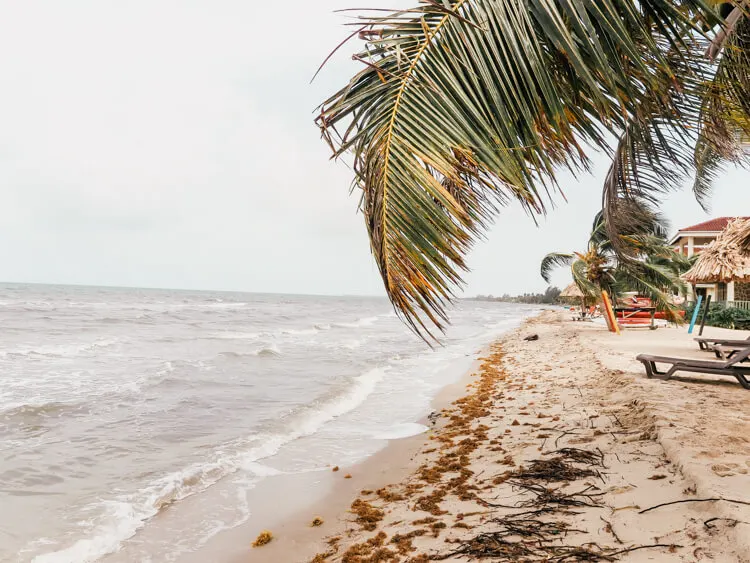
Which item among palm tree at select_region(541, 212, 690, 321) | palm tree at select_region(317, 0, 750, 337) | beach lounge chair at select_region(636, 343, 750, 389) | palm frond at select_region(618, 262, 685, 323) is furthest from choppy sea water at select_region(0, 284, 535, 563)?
palm frond at select_region(618, 262, 685, 323)

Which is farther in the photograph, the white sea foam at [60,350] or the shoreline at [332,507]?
the white sea foam at [60,350]

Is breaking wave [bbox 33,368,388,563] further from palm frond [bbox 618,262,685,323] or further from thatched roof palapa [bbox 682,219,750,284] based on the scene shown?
palm frond [bbox 618,262,685,323]

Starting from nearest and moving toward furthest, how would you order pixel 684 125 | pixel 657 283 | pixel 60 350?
pixel 684 125, pixel 60 350, pixel 657 283

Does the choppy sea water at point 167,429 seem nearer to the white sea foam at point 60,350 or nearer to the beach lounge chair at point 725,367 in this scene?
the white sea foam at point 60,350

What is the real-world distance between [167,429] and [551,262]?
55.3ft

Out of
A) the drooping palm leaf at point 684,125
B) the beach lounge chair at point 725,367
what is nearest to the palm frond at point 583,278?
the beach lounge chair at point 725,367

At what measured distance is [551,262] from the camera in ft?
65.0

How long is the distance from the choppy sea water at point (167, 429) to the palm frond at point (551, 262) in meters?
7.39

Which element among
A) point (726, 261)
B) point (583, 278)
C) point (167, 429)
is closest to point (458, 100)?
point (167, 429)

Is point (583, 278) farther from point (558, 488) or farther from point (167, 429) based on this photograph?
point (558, 488)

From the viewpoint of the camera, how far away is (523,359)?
12.1 m

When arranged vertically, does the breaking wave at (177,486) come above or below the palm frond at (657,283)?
below

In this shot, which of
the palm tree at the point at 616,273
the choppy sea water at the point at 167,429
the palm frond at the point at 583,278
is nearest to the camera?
the choppy sea water at the point at 167,429

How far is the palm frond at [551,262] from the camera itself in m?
19.3
